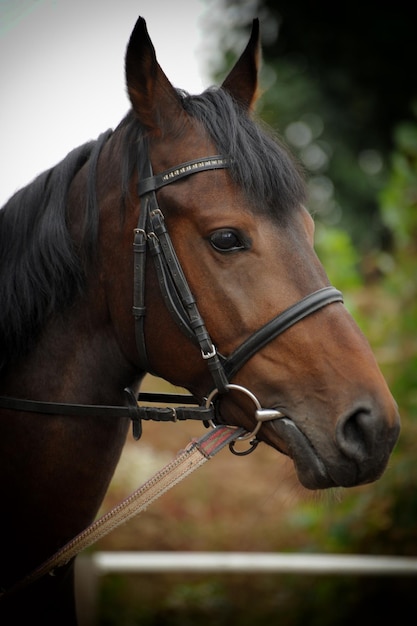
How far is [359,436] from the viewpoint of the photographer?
1870 millimetres

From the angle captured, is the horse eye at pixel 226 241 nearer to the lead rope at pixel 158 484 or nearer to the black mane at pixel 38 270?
the black mane at pixel 38 270

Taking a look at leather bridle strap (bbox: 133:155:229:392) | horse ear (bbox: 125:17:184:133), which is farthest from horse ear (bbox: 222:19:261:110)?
leather bridle strap (bbox: 133:155:229:392)

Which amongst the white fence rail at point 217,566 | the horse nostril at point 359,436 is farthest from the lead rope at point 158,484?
the white fence rail at point 217,566

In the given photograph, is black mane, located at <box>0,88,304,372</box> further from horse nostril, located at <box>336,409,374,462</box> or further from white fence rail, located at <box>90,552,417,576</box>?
white fence rail, located at <box>90,552,417,576</box>

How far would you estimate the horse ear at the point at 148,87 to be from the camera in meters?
2.10

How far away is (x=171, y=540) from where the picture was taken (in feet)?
21.3

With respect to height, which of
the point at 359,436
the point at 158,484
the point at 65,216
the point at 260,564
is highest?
the point at 65,216

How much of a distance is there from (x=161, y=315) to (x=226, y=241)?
0.37 metres

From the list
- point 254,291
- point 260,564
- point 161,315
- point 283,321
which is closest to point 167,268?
point 161,315

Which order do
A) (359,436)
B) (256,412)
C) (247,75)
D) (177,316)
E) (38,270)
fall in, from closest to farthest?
(359,436) < (256,412) < (177,316) < (38,270) < (247,75)

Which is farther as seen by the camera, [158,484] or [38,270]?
[38,270]

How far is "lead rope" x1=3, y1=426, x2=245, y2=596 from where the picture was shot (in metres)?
2.10

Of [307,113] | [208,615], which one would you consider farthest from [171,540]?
[307,113]

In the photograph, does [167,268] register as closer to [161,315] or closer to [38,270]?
[161,315]
